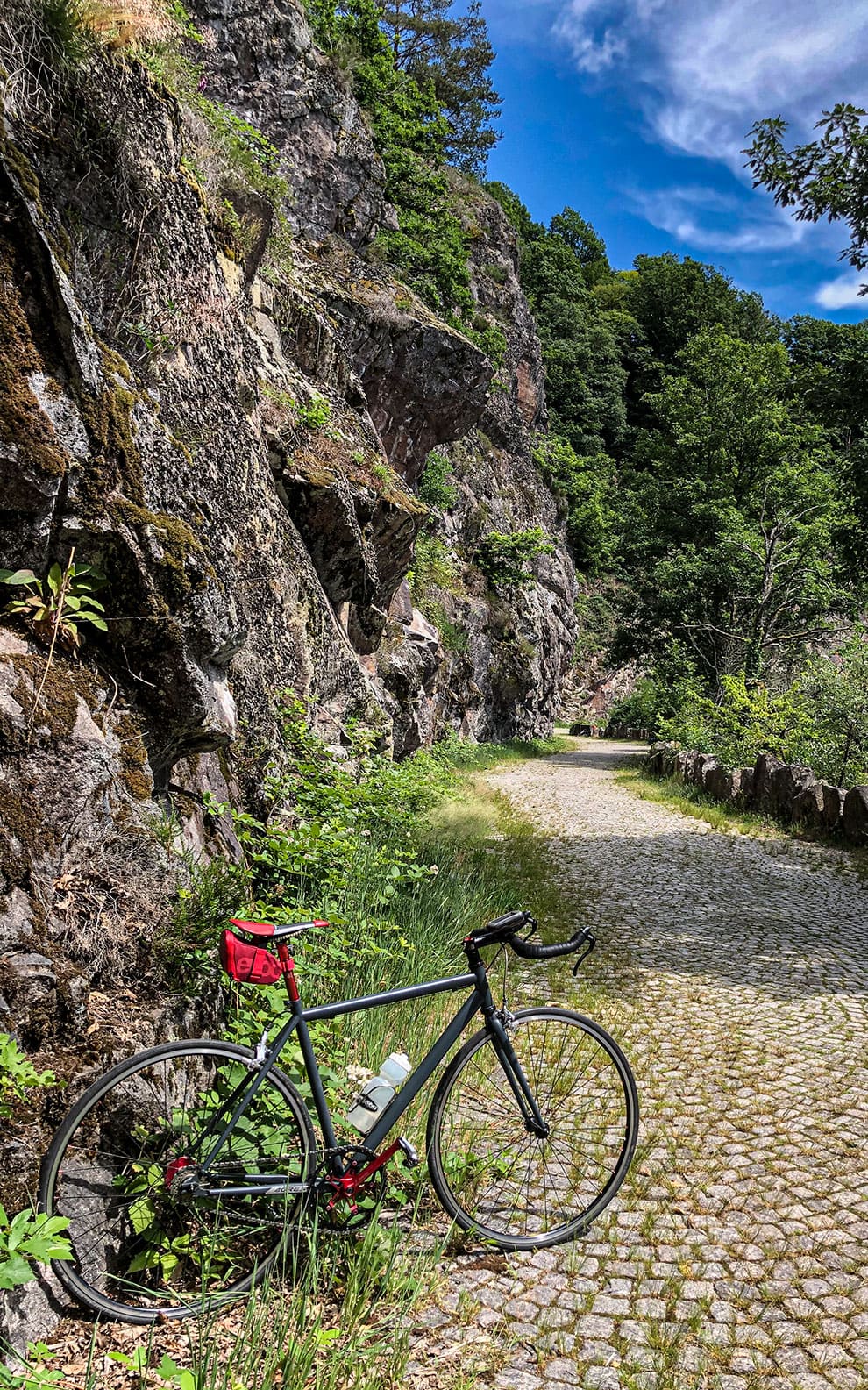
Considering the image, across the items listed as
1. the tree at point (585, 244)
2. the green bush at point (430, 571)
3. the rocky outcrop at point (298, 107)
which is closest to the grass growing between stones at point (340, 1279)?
the rocky outcrop at point (298, 107)

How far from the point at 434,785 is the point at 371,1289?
24.3ft

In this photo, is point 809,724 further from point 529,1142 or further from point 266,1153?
point 266,1153

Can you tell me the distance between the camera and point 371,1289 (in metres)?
2.49

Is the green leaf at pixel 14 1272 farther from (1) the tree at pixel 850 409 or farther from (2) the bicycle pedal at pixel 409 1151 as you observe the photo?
(1) the tree at pixel 850 409

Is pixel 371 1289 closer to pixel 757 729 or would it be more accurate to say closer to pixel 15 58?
pixel 15 58

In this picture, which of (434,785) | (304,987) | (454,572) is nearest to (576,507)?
(454,572)

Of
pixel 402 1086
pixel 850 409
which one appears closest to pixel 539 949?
pixel 402 1086

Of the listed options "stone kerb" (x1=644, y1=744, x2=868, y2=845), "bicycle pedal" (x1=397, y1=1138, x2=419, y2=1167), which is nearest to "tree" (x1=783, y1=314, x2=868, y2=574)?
"stone kerb" (x1=644, y1=744, x2=868, y2=845)

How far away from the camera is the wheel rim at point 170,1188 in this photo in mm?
2283

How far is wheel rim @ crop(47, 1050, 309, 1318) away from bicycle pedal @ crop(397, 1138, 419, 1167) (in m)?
0.35

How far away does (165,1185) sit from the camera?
7.84ft

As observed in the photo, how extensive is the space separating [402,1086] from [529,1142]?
741mm

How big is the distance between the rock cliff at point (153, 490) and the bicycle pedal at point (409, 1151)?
1.13 meters

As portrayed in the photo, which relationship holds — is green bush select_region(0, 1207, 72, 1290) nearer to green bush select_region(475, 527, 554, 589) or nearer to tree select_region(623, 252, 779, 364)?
green bush select_region(475, 527, 554, 589)
